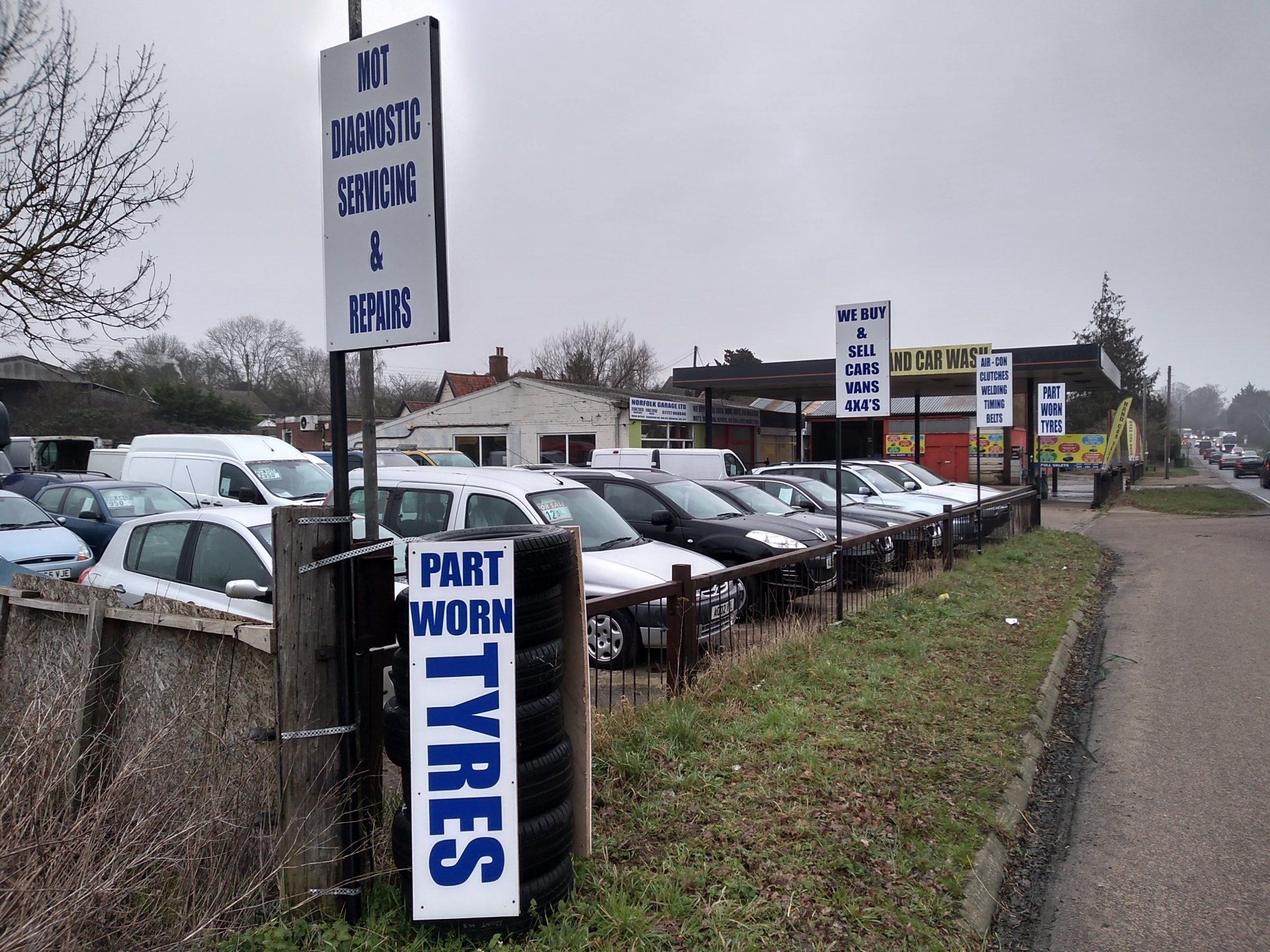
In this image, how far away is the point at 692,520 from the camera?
11.1 m

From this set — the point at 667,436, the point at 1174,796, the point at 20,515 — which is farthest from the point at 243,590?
the point at 667,436

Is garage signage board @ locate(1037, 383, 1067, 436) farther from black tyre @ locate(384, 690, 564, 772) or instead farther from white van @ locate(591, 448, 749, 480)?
black tyre @ locate(384, 690, 564, 772)

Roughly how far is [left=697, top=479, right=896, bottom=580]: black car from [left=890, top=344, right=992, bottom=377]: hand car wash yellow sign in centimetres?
1842

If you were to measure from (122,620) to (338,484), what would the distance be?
139cm

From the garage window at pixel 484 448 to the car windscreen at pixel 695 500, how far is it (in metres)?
22.8

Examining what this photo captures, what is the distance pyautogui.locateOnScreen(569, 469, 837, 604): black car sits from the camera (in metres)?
10.6

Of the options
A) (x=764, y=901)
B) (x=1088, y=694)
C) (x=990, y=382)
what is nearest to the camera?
(x=764, y=901)

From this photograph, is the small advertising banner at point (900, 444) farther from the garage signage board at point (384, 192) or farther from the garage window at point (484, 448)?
the garage signage board at point (384, 192)

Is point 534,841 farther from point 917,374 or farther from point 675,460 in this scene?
point 917,374

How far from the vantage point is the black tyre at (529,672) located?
10.9ft

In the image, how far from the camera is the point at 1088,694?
25.0ft

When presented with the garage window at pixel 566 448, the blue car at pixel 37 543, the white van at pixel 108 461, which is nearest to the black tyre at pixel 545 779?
the blue car at pixel 37 543

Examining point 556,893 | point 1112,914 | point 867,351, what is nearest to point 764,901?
point 556,893

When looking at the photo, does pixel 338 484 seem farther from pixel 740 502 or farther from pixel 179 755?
pixel 740 502
